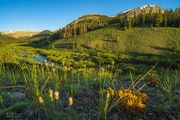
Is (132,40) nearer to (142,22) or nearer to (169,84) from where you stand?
(142,22)

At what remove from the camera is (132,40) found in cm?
14588

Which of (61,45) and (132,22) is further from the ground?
(132,22)

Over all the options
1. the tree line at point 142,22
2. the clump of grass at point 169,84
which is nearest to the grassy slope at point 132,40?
the tree line at point 142,22

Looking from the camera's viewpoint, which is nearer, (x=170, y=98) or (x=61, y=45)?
(x=170, y=98)

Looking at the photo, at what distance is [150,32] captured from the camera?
150 m

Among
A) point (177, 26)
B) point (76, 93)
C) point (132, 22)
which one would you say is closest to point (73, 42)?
point (132, 22)

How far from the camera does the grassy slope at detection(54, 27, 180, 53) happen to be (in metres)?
133

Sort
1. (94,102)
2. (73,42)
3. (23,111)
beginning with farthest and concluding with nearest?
(73,42), (94,102), (23,111)

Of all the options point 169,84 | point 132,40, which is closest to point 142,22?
point 132,40

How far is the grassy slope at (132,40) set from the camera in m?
133

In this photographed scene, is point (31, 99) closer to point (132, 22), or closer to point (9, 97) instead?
point (9, 97)

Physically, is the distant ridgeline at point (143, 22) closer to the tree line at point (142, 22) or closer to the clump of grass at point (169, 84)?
the tree line at point (142, 22)

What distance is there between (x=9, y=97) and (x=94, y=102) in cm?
204

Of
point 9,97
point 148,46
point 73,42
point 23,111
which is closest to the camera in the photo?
point 23,111
